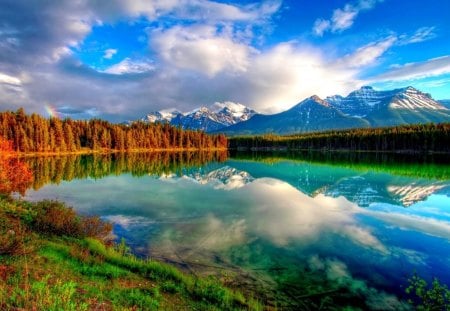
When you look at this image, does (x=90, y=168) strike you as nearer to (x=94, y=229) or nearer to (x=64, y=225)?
(x=94, y=229)

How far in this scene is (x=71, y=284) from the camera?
1080cm

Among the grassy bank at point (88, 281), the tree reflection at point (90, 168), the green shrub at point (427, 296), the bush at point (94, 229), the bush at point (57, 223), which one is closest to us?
the grassy bank at point (88, 281)

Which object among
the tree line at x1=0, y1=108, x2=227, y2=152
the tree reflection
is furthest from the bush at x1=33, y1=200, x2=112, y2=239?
the tree line at x1=0, y1=108, x2=227, y2=152

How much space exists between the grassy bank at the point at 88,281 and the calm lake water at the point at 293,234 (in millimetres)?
2326

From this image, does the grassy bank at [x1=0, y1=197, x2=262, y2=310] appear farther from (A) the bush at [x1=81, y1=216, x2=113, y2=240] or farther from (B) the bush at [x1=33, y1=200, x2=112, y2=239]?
(A) the bush at [x1=81, y1=216, x2=113, y2=240]

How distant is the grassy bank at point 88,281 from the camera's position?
9586 mm

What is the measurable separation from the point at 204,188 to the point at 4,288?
132ft

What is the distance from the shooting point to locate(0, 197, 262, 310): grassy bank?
959 centimetres

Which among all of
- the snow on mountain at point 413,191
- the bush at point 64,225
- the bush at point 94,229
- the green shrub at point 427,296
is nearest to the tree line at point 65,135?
the bush at point 64,225

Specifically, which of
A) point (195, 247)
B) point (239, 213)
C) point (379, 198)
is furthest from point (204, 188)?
point (195, 247)

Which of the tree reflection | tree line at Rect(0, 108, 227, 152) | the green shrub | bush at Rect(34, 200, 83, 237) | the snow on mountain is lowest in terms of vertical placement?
the snow on mountain

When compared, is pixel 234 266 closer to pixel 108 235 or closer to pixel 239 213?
pixel 108 235

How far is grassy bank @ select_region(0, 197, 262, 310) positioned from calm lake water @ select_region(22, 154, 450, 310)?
2.33 m

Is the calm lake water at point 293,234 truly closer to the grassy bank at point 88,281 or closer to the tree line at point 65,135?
the grassy bank at point 88,281
